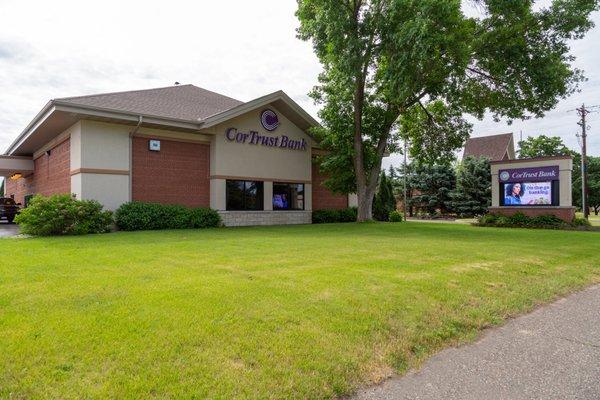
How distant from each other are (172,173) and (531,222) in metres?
18.2

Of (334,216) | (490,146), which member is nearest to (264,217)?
(334,216)

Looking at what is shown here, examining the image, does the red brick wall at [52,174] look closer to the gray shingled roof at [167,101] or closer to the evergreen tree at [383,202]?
the gray shingled roof at [167,101]

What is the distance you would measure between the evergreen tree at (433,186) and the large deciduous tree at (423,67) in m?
13.8

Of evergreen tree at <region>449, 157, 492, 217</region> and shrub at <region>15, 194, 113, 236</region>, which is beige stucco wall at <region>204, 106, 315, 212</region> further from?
evergreen tree at <region>449, 157, 492, 217</region>

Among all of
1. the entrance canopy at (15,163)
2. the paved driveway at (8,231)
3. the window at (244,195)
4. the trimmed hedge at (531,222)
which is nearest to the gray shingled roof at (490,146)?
the trimmed hedge at (531,222)

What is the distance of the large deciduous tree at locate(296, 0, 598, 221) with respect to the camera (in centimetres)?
1538

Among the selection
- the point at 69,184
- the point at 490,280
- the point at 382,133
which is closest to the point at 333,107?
the point at 382,133

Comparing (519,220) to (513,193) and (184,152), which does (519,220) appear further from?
(184,152)

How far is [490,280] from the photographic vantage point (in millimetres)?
6441

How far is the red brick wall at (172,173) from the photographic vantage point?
16.8m

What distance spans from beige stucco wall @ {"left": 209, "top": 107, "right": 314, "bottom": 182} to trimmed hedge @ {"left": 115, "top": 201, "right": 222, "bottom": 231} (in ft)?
7.31

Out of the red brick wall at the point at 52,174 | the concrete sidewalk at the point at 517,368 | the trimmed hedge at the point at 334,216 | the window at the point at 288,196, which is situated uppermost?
the red brick wall at the point at 52,174

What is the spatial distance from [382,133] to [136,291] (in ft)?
59.3

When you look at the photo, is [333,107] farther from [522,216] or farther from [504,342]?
[504,342]
